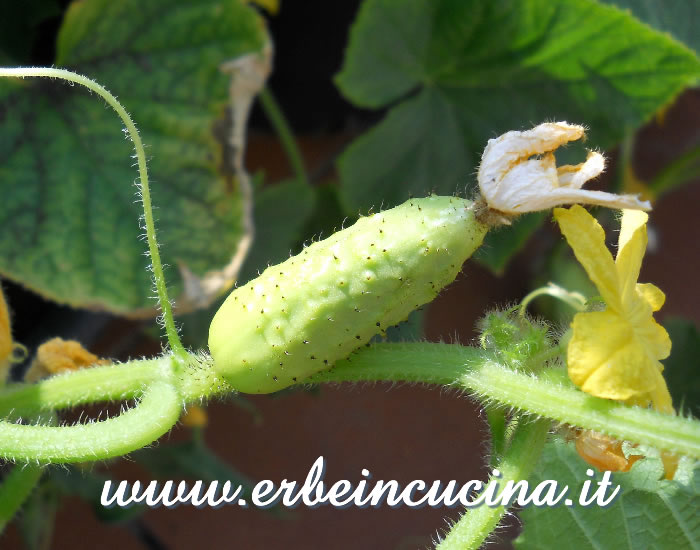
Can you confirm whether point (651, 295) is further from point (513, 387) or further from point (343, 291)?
point (343, 291)

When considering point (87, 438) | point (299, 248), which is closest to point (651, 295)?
point (87, 438)

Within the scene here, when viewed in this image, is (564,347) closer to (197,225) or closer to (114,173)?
(197,225)

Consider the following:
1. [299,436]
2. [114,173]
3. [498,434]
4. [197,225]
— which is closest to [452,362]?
[498,434]

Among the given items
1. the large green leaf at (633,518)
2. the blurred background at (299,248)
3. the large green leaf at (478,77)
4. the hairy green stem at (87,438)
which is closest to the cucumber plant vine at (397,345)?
the hairy green stem at (87,438)

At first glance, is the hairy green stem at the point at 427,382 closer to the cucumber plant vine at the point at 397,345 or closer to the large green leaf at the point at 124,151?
the cucumber plant vine at the point at 397,345

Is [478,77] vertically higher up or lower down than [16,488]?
higher up

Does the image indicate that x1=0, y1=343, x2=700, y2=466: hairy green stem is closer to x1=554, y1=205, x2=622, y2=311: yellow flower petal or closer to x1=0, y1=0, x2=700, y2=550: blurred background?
x1=554, y1=205, x2=622, y2=311: yellow flower petal
